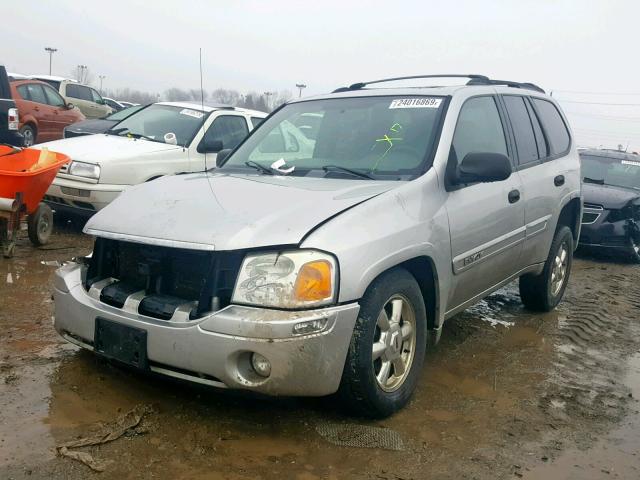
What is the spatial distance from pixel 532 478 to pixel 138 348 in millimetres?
1925

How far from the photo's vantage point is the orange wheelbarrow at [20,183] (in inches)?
228

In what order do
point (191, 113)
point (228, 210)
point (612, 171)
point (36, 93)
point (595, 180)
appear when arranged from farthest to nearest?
point (36, 93)
point (612, 171)
point (595, 180)
point (191, 113)
point (228, 210)

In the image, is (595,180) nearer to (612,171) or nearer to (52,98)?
(612,171)

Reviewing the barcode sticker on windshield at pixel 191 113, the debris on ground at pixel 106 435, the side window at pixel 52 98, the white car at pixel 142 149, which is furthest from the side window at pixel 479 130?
the side window at pixel 52 98

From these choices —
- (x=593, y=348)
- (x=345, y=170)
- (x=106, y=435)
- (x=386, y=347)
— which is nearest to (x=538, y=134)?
(x=593, y=348)

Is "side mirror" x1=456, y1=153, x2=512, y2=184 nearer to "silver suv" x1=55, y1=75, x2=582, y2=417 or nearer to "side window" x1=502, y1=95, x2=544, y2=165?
"silver suv" x1=55, y1=75, x2=582, y2=417

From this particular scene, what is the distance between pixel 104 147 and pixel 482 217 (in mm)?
5109

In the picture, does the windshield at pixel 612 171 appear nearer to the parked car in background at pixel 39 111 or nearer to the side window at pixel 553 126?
the side window at pixel 553 126

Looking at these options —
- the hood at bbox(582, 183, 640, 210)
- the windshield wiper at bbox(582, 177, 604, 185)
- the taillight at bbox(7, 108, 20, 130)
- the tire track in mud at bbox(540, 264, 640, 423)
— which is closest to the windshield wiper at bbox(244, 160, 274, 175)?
the tire track in mud at bbox(540, 264, 640, 423)

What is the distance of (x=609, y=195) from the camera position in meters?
8.99

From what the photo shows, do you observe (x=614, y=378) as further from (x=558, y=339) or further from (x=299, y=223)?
(x=299, y=223)

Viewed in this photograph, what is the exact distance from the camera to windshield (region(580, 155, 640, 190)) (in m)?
9.70

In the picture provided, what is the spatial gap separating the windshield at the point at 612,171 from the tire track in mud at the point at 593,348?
7.78 ft

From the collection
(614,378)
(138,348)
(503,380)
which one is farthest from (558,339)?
(138,348)
